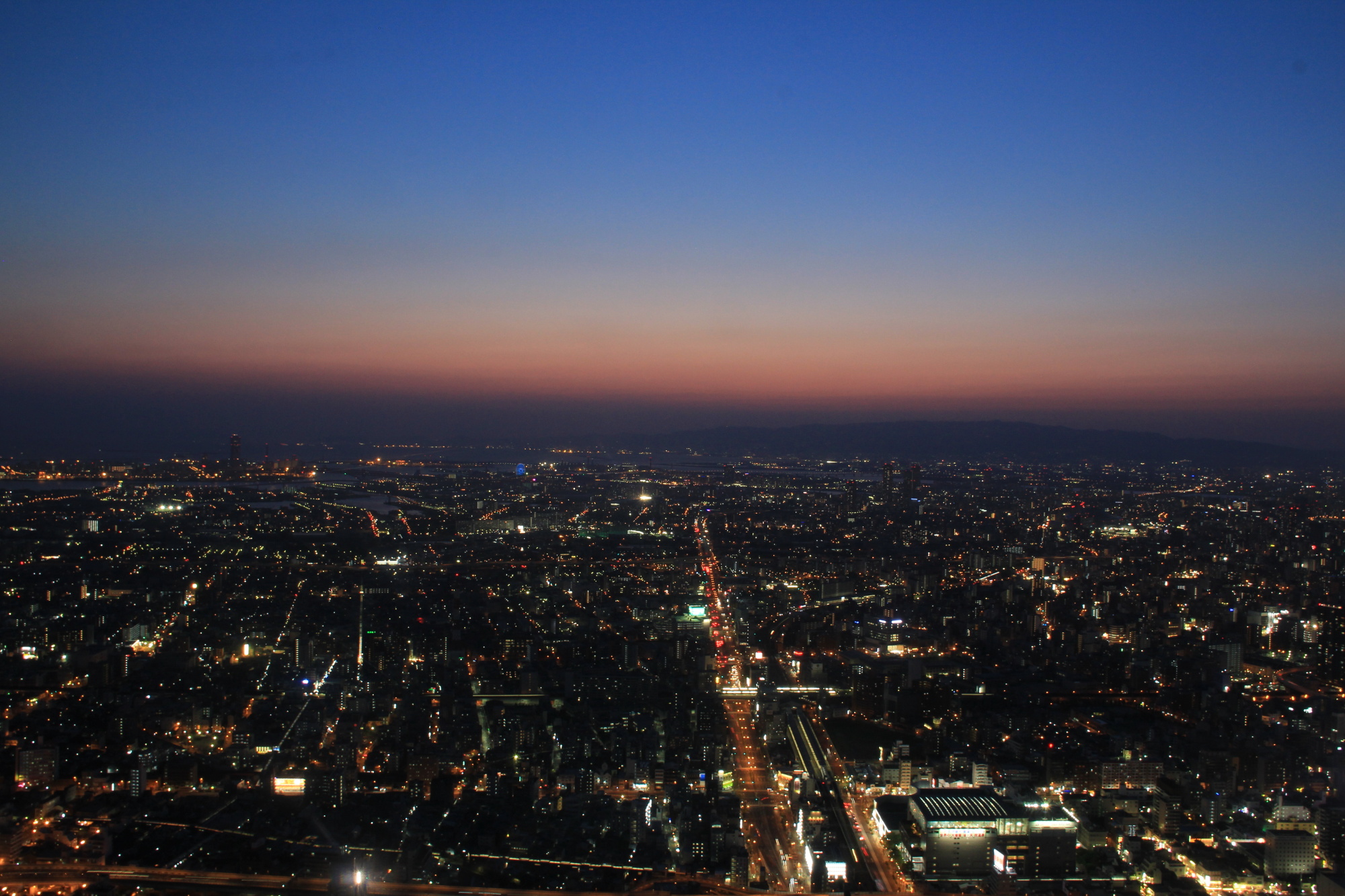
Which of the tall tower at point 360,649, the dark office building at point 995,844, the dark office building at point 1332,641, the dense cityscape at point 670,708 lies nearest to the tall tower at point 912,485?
the dense cityscape at point 670,708

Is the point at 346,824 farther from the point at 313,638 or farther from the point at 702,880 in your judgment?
the point at 313,638

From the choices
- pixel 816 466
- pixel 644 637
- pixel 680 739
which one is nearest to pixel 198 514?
pixel 644 637

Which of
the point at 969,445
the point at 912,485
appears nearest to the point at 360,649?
the point at 912,485

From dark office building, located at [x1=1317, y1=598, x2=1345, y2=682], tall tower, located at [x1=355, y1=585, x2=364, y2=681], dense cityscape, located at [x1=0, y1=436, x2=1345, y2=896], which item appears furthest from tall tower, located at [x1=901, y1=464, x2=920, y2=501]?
tall tower, located at [x1=355, y1=585, x2=364, y2=681]

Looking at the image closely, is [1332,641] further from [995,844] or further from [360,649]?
[360,649]

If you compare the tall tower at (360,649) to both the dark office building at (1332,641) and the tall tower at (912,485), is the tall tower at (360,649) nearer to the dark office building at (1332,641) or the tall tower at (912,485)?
the dark office building at (1332,641)
